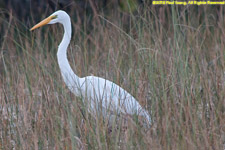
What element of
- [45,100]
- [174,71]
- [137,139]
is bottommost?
[137,139]

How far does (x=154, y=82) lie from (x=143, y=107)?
24cm

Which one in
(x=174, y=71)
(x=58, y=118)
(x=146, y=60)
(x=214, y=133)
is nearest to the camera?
(x=214, y=133)

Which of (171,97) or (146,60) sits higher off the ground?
(146,60)

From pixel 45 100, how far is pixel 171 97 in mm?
867

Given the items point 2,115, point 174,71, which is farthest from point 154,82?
point 2,115

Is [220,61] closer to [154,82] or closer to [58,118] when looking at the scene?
[154,82]

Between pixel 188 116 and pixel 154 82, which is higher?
pixel 154 82

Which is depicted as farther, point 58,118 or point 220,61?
point 220,61

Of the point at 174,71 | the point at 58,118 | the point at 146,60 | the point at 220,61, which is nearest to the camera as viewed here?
the point at 58,118

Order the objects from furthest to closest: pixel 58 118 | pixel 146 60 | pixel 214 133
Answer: pixel 146 60 → pixel 58 118 → pixel 214 133

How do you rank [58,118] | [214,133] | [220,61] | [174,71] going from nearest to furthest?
[214,133] → [58,118] → [174,71] → [220,61]

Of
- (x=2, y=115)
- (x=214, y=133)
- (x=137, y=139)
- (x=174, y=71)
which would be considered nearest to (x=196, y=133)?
(x=214, y=133)

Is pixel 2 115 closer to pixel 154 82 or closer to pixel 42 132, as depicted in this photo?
pixel 42 132

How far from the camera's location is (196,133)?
2041 millimetres
